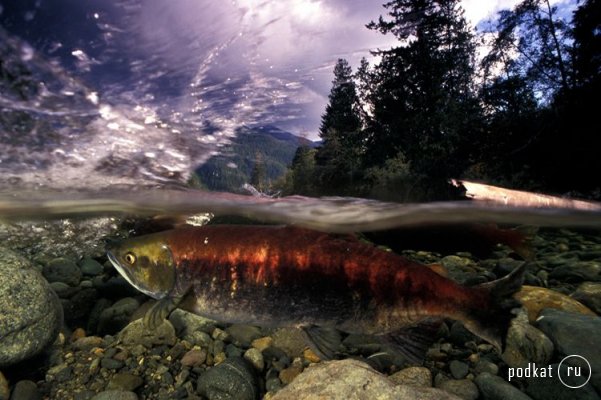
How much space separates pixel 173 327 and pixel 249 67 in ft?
24.9

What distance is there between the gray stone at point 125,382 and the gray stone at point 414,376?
3.13m

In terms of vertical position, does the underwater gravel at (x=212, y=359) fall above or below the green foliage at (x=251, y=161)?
below

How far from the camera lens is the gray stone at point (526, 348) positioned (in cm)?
432

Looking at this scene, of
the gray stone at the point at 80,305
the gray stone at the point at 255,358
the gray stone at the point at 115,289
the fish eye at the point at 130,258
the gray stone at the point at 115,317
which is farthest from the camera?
the gray stone at the point at 115,289

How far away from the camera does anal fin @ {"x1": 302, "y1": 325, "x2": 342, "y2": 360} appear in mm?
2875

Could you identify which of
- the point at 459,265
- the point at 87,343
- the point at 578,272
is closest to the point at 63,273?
the point at 87,343

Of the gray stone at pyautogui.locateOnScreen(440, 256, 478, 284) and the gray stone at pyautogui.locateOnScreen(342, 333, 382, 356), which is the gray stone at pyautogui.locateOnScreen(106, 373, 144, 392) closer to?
the gray stone at pyautogui.locateOnScreen(342, 333, 382, 356)

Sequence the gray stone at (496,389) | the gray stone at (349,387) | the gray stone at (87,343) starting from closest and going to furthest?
the gray stone at (349,387) < the gray stone at (496,389) < the gray stone at (87,343)

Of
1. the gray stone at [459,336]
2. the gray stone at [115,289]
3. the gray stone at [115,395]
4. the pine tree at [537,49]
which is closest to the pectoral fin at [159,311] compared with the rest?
the gray stone at [115,395]

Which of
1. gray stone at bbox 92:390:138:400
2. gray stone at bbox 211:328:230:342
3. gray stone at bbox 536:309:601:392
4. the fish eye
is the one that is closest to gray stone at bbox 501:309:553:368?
gray stone at bbox 536:309:601:392

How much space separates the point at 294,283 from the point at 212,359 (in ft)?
8.10

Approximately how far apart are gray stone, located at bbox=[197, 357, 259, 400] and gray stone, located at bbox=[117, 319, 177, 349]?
122cm

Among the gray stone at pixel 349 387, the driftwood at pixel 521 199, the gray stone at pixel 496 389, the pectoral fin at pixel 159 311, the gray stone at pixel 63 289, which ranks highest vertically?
the driftwood at pixel 521 199

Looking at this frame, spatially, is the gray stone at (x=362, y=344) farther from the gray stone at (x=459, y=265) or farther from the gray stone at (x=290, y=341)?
the gray stone at (x=459, y=265)
